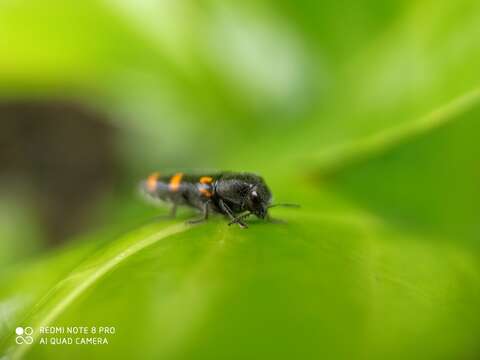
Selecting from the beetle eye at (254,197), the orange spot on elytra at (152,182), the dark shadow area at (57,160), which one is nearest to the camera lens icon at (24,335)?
the beetle eye at (254,197)

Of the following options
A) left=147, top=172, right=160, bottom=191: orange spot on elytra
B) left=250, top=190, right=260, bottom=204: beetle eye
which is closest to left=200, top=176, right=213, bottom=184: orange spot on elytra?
left=250, top=190, right=260, bottom=204: beetle eye

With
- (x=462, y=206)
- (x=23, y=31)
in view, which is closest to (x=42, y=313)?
(x=462, y=206)

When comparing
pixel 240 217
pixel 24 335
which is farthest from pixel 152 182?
pixel 24 335

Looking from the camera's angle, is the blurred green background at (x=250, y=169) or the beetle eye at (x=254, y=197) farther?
the beetle eye at (x=254, y=197)

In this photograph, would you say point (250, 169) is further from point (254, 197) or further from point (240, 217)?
point (240, 217)

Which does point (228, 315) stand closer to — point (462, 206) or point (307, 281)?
point (307, 281)

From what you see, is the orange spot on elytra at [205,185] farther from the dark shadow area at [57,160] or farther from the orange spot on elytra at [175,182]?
the dark shadow area at [57,160]

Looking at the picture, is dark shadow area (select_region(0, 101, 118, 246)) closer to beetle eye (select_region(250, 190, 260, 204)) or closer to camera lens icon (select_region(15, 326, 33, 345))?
beetle eye (select_region(250, 190, 260, 204))
